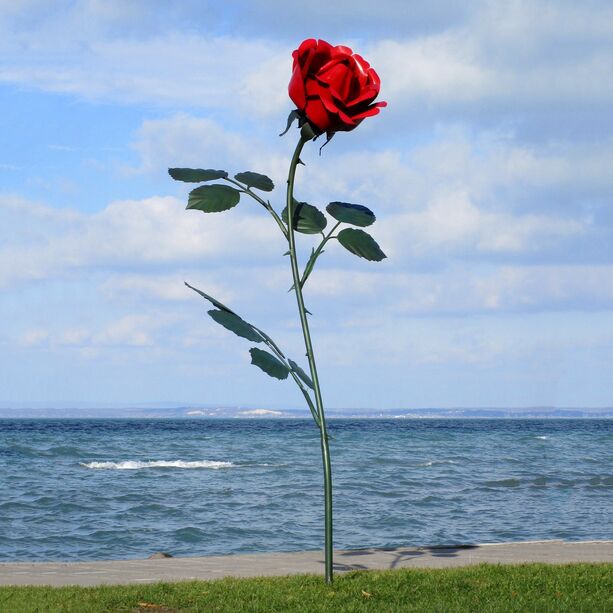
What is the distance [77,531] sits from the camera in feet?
52.7

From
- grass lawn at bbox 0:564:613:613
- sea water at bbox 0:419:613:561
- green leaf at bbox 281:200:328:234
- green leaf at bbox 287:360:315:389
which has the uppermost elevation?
green leaf at bbox 281:200:328:234

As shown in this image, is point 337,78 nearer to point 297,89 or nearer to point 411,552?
point 297,89

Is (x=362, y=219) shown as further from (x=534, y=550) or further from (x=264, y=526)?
(x=264, y=526)

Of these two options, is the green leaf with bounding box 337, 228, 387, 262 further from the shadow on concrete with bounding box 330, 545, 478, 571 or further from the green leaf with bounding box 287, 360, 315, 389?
the shadow on concrete with bounding box 330, 545, 478, 571

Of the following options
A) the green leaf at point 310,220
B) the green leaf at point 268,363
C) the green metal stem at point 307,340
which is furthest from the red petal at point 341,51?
the green leaf at point 268,363

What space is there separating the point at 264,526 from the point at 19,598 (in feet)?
30.9

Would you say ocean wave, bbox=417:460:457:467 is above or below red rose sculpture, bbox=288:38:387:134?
below

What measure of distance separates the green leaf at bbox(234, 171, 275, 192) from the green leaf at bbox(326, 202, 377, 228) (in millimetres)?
471

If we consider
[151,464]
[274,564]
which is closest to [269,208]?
[274,564]

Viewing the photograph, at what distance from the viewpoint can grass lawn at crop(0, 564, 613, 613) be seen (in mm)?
6637

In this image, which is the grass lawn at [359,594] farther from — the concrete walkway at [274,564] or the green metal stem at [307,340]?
the concrete walkway at [274,564]

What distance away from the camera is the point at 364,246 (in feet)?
22.8

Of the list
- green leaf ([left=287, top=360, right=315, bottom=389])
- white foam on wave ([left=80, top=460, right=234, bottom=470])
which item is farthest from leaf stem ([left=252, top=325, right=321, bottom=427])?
white foam on wave ([left=80, top=460, right=234, bottom=470])

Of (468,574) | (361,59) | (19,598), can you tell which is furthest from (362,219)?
(19,598)
